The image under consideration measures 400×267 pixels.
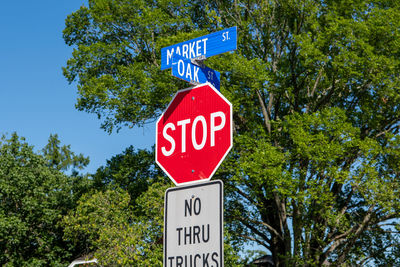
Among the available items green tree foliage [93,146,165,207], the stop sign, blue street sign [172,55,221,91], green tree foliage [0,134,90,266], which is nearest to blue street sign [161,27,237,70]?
blue street sign [172,55,221,91]

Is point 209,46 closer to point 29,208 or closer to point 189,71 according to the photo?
point 189,71

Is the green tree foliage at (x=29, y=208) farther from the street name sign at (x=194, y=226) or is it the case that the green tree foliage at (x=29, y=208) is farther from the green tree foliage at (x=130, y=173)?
the street name sign at (x=194, y=226)

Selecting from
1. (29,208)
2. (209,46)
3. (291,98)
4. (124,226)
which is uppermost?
(291,98)

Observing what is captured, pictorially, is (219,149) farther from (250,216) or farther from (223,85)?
(250,216)

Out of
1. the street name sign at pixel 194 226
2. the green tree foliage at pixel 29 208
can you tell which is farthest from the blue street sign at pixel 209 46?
the green tree foliage at pixel 29 208

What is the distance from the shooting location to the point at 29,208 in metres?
27.2

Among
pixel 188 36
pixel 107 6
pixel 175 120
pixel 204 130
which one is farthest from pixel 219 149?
pixel 107 6

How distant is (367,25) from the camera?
65.2ft

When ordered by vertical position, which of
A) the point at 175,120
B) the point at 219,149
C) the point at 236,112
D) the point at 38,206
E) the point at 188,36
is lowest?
the point at 219,149

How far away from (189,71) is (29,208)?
24.4 metres

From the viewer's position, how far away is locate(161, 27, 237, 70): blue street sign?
15.2 feet

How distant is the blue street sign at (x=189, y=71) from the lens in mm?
4527

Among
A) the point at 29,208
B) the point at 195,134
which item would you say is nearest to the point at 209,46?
the point at 195,134

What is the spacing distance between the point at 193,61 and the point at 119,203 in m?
16.1
